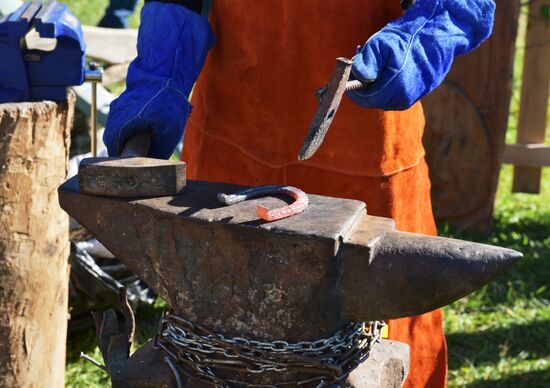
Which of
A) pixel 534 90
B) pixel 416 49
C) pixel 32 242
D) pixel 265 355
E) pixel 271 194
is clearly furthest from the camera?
pixel 534 90

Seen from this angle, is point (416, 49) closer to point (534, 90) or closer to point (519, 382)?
point (519, 382)

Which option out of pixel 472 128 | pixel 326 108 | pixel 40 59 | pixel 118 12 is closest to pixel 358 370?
pixel 326 108

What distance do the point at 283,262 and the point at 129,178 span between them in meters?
0.37

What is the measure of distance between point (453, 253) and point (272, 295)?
36cm

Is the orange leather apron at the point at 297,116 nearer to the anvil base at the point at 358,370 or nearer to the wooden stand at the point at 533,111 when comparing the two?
the anvil base at the point at 358,370

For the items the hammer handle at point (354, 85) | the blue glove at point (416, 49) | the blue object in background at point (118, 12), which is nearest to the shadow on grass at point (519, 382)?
the blue glove at point (416, 49)

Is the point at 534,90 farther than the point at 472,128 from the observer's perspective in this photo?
Yes

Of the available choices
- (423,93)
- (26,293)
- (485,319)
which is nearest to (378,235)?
(423,93)

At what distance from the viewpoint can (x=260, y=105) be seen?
2.30 metres

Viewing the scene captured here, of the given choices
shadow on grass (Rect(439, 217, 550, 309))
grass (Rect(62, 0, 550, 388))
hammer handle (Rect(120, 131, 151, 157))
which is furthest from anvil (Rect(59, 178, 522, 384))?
shadow on grass (Rect(439, 217, 550, 309))

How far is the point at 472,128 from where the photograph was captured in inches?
185

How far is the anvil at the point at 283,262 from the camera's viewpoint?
164 cm

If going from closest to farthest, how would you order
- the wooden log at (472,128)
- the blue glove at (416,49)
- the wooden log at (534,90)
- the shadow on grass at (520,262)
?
the blue glove at (416,49)
the shadow on grass at (520,262)
the wooden log at (472,128)
the wooden log at (534,90)

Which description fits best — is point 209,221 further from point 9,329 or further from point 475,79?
point 475,79
